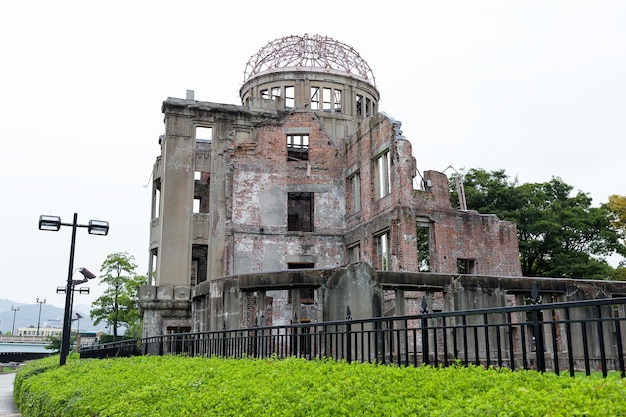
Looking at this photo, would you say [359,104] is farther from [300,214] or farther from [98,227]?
[98,227]

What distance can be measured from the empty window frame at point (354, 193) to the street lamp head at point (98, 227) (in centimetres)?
1467

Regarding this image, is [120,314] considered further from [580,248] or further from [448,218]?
[580,248]

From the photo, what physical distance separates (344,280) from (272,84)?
76.3 feet

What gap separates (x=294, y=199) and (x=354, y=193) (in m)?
6.18

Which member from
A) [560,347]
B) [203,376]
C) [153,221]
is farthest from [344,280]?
[153,221]

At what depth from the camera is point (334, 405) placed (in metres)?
4.89

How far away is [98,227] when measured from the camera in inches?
723

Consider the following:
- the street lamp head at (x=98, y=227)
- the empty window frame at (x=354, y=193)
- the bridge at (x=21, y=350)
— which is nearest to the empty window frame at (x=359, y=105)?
the empty window frame at (x=354, y=193)

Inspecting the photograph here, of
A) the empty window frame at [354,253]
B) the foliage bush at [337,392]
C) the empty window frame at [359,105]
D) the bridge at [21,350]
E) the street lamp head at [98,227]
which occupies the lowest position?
the bridge at [21,350]

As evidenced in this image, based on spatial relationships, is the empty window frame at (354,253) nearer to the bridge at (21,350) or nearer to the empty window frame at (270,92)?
the empty window frame at (270,92)

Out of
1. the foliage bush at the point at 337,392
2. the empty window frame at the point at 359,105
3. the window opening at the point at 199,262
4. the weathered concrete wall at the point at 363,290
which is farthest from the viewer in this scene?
the empty window frame at the point at 359,105

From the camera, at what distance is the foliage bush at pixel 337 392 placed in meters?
3.78

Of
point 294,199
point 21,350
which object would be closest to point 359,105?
point 294,199

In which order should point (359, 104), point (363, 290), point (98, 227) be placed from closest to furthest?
point (363, 290)
point (98, 227)
point (359, 104)
